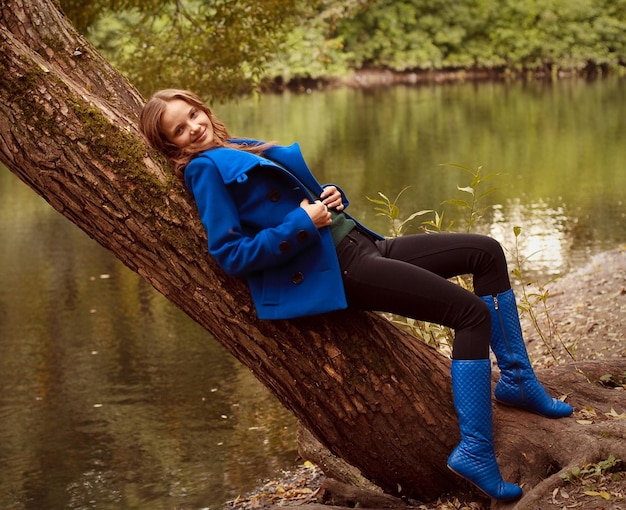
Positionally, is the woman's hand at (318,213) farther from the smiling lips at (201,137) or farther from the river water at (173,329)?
the river water at (173,329)

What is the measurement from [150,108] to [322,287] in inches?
32.8

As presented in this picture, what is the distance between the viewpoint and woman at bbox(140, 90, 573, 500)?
3.11m

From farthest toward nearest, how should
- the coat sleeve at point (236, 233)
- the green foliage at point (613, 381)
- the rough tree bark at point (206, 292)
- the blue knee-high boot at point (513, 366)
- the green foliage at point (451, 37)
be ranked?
1. the green foliage at point (451, 37)
2. the green foliage at point (613, 381)
3. the blue knee-high boot at point (513, 366)
4. the rough tree bark at point (206, 292)
5. the coat sleeve at point (236, 233)

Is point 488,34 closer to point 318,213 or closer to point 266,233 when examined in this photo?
point 318,213

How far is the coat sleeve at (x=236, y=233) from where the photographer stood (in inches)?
121

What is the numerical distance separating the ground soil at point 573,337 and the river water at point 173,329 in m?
0.33

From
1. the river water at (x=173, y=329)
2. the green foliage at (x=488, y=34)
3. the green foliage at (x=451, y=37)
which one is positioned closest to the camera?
the river water at (x=173, y=329)

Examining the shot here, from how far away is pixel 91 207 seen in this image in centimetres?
323

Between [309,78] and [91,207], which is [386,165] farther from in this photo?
[309,78]

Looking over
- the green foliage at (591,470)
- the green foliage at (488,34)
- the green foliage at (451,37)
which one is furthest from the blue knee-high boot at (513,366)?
the green foliage at (488,34)

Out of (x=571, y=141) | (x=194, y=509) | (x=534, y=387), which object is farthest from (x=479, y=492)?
(x=571, y=141)

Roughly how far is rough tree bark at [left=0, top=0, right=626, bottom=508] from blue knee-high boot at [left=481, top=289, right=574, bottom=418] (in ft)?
0.19

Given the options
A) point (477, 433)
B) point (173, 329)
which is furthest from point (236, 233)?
point (173, 329)

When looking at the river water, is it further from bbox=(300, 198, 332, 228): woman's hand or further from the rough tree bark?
bbox=(300, 198, 332, 228): woman's hand
